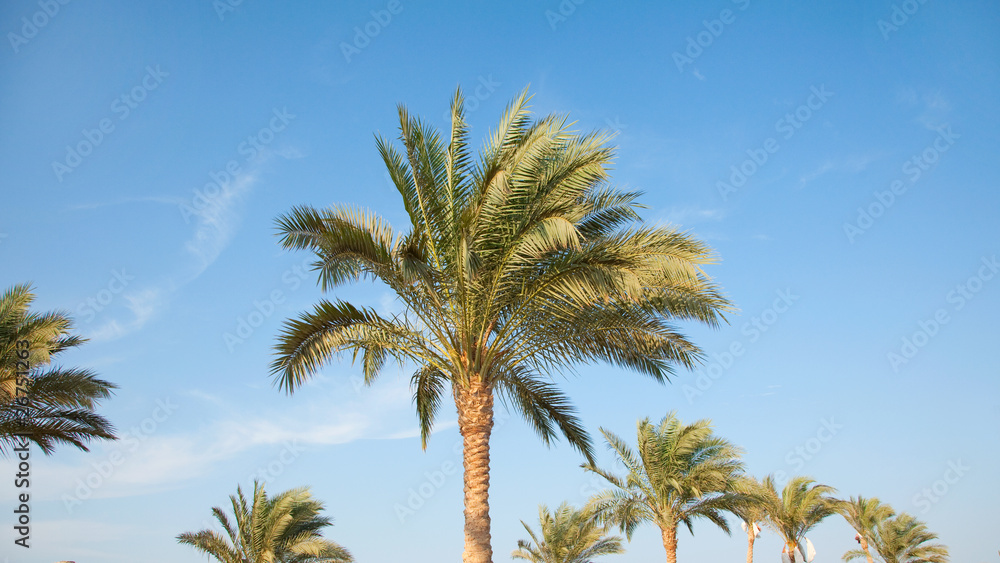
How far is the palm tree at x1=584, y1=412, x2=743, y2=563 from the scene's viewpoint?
22703 millimetres

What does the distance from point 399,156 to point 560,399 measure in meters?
5.26

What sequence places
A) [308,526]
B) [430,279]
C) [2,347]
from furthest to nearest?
1. [308,526]
2. [2,347]
3. [430,279]

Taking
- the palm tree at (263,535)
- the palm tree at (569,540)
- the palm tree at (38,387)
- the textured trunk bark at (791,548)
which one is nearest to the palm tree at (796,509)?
the textured trunk bark at (791,548)

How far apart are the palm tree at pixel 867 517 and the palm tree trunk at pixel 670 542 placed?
18.9 meters

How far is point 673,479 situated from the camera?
22625 mm

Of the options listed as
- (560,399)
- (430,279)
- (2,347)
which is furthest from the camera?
(2,347)

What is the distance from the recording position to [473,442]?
10766mm

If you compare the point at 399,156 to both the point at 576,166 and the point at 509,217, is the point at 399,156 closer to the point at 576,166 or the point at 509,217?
the point at 509,217

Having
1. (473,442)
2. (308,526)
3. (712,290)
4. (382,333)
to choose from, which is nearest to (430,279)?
(382,333)

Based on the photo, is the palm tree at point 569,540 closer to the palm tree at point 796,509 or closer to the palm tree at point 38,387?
the palm tree at point 796,509

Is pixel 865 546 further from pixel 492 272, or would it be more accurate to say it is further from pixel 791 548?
pixel 492 272

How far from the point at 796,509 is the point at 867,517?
1009 cm

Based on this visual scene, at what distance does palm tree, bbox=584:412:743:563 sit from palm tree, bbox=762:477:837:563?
799 centimetres

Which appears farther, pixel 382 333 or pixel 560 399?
pixel 560 399
